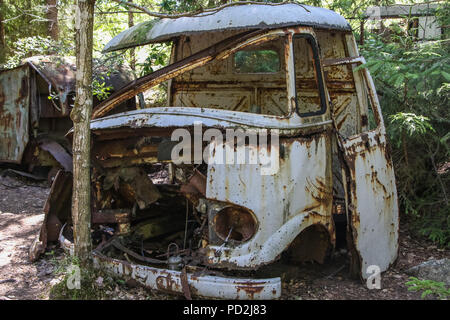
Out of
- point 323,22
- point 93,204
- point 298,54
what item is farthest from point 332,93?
point 93,204

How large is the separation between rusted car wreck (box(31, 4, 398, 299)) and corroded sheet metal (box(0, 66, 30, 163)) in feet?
13.8

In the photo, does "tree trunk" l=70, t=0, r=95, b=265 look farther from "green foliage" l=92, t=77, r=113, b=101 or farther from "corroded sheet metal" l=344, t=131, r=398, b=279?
"corroded sheet metal" l=344, t=131, r=398, b=279

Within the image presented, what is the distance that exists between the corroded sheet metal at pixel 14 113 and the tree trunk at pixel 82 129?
512 centimetres

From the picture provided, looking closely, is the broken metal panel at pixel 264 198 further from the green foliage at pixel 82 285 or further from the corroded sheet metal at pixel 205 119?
the green foliage at pixel 82 285

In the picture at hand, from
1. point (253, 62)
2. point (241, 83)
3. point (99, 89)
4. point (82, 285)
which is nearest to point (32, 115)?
point (99, 89)

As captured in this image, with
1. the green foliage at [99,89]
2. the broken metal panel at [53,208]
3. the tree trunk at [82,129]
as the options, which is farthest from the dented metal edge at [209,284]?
the green foliage at [99,89]

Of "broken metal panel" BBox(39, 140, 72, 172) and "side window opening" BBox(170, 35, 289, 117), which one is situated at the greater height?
"side window opening" BBox(170, 35, 289, 117)

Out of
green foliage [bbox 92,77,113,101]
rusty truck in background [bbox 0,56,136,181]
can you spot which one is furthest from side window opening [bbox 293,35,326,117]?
rusty truck in background [bbox 0,56,136,181]

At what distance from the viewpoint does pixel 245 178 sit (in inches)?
140

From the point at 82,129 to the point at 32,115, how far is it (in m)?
5.16

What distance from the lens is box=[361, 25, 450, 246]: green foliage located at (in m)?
5.41

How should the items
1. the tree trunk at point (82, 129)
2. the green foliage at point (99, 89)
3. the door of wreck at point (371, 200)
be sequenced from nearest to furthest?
the tree trunk at point (82, 129)
the door of wreck at point (371, 200)
the green foliage at point (99, 89)

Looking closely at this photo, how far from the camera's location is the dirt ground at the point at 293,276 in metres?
3.95
